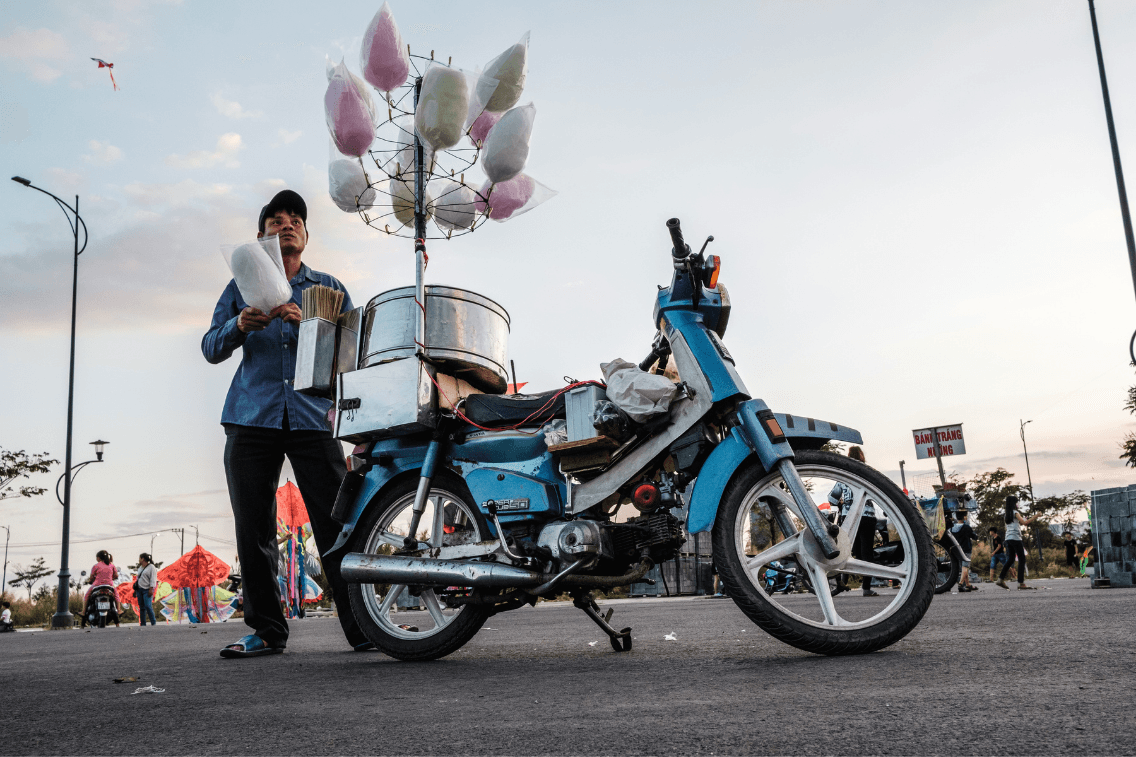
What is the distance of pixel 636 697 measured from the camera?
2293 millimetres

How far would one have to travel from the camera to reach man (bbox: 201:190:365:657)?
175 inches

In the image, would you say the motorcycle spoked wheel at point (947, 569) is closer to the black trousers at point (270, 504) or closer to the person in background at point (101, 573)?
the black trousers at point (270, 504)

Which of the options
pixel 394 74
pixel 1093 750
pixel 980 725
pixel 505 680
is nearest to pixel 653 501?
pixel 505 680

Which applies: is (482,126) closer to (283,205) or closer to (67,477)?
(283,205)

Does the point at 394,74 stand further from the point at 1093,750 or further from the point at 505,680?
the point at 1093,750

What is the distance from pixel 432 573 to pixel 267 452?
1503mm

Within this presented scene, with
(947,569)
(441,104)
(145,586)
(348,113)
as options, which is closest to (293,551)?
(145,586)

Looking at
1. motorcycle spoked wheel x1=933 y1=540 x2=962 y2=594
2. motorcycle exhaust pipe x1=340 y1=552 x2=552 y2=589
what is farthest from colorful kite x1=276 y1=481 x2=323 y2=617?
motorcycle exhaust pipe x1=340 y1=552 x2=552 y2=589

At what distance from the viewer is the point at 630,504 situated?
3.74m

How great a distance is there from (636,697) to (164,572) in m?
17.7

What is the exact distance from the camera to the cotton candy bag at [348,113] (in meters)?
4.68

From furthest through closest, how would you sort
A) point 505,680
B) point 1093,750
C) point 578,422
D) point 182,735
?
1. point 578,422
2. point 505,680
3. point 182,735
4. point 1093,750

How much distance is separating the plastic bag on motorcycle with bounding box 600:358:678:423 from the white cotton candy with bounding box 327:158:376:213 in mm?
2349

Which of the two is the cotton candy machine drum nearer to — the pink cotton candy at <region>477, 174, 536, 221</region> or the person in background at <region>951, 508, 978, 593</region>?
the pink cotton candy at <region>477, 174, 536, 221</region>
